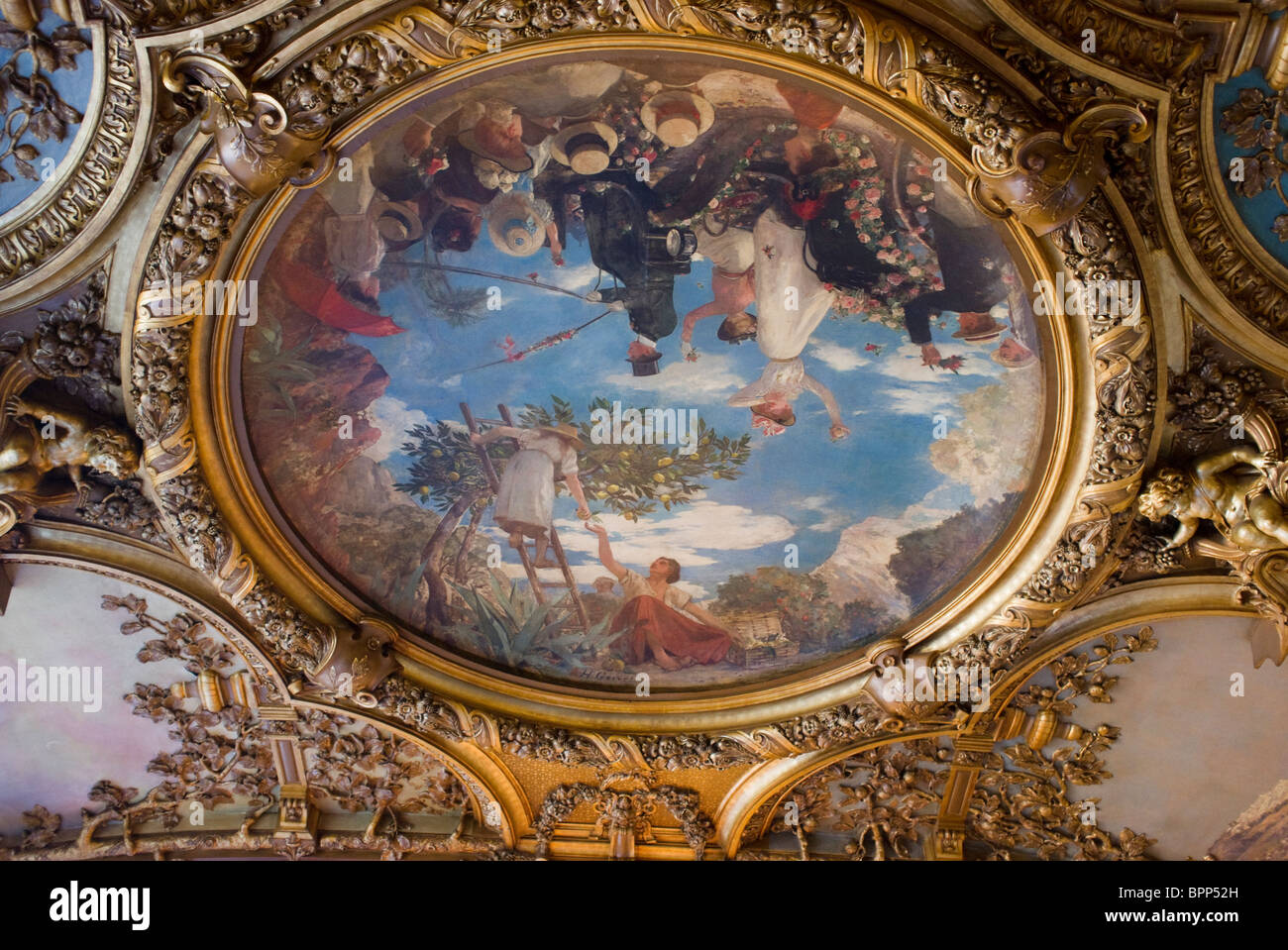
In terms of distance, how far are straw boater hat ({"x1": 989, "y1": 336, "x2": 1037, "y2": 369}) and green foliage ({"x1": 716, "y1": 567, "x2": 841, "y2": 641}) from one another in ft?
7.51

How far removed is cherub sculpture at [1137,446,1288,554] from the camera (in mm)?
8117

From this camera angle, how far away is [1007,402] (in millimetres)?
8695

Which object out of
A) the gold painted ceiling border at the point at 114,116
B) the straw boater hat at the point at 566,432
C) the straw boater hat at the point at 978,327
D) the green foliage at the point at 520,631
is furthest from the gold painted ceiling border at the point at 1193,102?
the green foliage at the point at 520,631

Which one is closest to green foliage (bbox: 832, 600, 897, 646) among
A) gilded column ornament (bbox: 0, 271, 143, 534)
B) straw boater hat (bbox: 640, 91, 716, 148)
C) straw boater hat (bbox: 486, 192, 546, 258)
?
straw boater hat (bbox: 486, 192, 546, 258)

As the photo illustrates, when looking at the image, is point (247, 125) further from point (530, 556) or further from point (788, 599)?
point (788, 599)

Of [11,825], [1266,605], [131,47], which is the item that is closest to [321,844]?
[11,825]

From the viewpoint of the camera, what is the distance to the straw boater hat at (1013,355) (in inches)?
333

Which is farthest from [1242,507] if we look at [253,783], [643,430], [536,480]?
[253,783]

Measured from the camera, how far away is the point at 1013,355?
8516 millimetres

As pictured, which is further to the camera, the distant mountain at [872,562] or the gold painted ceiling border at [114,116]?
the distant mountain at [872,562]

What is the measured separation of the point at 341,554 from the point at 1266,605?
6.98 m

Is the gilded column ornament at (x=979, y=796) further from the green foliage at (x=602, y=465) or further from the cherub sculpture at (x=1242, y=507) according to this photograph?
the green foliage at (x=602, y=465)

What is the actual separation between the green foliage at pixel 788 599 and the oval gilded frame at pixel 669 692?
348mm

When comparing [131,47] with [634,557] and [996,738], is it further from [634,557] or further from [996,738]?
[996,738]
